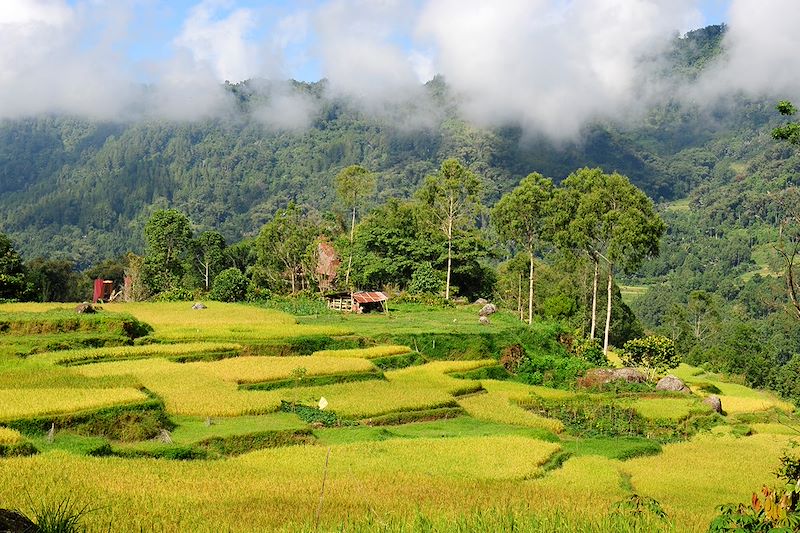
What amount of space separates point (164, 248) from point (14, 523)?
5437cm

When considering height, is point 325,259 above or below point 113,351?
above

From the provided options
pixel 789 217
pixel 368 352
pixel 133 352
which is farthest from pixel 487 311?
pixel 789 217

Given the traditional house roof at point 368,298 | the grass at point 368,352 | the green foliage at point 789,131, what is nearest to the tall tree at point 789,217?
the green foliage at point 789,131

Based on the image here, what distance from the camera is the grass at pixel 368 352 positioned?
93.3ft

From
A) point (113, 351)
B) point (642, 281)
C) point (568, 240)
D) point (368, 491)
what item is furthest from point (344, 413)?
point (642, 281)

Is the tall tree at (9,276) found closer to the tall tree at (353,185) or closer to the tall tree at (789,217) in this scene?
the tall tree at (353,185)

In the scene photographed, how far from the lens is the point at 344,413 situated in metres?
20.2

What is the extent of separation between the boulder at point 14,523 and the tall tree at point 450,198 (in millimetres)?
39854

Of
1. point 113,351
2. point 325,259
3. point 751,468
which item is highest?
point 325,259

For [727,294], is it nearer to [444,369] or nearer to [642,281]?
[642,281]

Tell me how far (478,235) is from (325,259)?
38.5ft

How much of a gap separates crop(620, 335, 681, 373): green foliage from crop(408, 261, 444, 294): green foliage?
14.9 meters

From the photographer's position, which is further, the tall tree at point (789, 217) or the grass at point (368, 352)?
the grass at point (368, 352)

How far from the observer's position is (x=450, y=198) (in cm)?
4719
